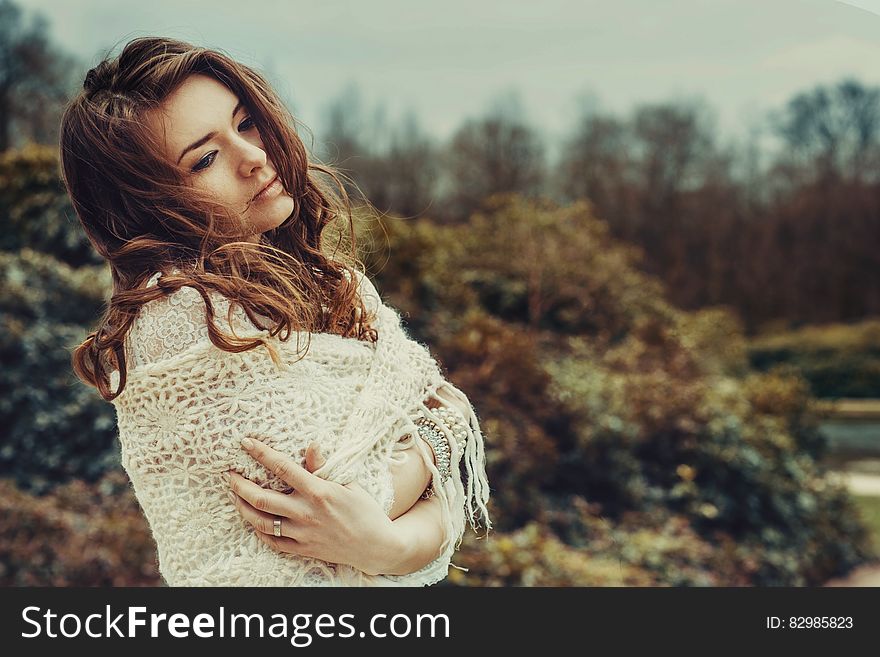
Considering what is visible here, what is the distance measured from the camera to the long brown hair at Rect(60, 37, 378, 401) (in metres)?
1.03

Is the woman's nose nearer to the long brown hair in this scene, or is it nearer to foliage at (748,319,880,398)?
the long brown hair

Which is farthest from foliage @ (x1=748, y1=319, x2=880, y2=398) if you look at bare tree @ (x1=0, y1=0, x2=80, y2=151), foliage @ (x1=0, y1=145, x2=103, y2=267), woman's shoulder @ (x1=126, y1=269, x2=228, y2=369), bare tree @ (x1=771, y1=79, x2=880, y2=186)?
woman's shoulder @ (x1=126, y1=269, x2=228, y2=369)

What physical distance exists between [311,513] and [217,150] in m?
0.46

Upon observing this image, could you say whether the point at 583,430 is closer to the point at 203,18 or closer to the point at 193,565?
the point at 203,18

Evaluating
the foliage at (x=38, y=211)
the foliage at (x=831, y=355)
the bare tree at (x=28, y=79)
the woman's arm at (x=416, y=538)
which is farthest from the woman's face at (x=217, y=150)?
the foliage at (x=831, y=355)

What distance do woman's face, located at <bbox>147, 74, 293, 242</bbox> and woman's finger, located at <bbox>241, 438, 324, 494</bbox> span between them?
0.27 metres

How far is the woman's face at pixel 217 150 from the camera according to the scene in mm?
1064

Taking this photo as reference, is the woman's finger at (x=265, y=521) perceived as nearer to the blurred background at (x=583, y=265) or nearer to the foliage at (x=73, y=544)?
the blurred background at (x=583, y=265)

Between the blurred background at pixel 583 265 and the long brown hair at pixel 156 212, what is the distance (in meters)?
2.40

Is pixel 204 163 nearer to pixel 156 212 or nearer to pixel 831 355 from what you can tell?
pixel 156 212
